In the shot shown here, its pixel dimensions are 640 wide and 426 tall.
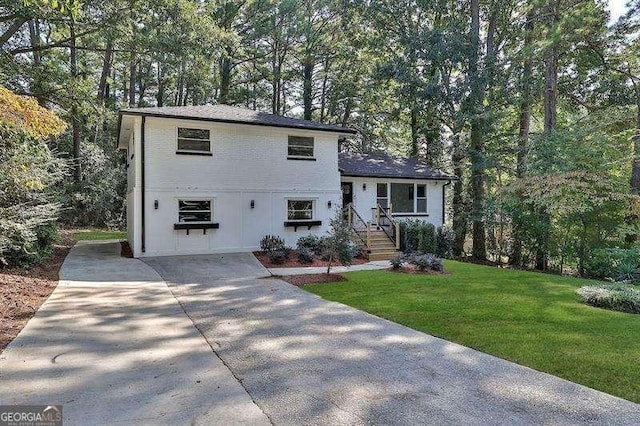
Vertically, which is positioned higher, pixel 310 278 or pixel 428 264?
pixel 428 264

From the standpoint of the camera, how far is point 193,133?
47.6 ft

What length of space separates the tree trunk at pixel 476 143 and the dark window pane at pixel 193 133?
469 inches

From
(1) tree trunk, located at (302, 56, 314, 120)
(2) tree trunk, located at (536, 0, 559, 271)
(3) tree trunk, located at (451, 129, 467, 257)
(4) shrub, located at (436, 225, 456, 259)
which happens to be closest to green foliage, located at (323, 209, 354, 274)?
(4) shrub, located at (436, 225, 456, 259)

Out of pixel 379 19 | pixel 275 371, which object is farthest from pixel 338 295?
pixel 379 19

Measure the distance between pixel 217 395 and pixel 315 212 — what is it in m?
12.9

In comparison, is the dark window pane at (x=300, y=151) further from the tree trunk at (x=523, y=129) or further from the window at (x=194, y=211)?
the tree trunk at (x=523, y=129)

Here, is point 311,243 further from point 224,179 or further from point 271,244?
point 224,179

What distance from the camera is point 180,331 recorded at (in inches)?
233

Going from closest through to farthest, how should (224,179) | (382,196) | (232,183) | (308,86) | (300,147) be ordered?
1. (224,179)
2. (232,183)
3. (300,147)
4. (382,196)
5. (308,86)

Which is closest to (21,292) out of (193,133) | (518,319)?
(193,133)

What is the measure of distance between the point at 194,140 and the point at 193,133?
0.85 feet

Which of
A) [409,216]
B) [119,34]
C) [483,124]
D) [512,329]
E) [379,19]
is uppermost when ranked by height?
[379,19]

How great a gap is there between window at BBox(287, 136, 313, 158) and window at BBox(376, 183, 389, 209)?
4.78m

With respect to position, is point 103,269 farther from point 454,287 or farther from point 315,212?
point 454,287
